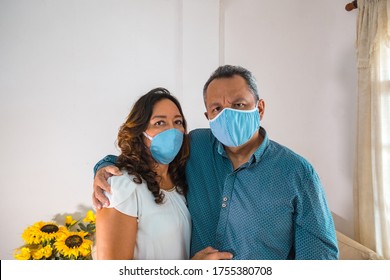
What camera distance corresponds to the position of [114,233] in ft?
2.40

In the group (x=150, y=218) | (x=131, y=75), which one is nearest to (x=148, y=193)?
(x=150, y=218)

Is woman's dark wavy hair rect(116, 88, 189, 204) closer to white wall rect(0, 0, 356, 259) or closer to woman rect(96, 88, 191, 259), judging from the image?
woman rect(96, 88, 191, 259)

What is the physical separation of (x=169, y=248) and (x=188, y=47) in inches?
28.8

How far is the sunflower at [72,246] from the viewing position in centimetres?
96

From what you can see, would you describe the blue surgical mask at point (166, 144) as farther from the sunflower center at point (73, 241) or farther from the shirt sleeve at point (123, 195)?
the sunflower center at point (73, 241)

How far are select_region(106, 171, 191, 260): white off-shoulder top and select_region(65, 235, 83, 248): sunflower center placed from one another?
27cm

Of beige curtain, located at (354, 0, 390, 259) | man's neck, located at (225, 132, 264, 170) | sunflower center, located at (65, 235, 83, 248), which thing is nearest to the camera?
man's neck, located at (225, 132, 264, 170)

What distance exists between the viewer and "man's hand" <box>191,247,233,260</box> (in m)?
0.79

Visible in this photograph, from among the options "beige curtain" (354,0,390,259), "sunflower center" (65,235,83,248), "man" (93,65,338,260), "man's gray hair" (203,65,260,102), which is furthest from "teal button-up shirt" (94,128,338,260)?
"beige curtain" (354,0,390,259)

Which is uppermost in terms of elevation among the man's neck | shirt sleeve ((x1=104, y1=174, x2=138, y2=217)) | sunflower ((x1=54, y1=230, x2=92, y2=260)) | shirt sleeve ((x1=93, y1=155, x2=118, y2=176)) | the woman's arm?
the man's neck

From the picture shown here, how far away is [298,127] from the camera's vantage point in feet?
3.69

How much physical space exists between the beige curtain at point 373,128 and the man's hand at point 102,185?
0.96 m
